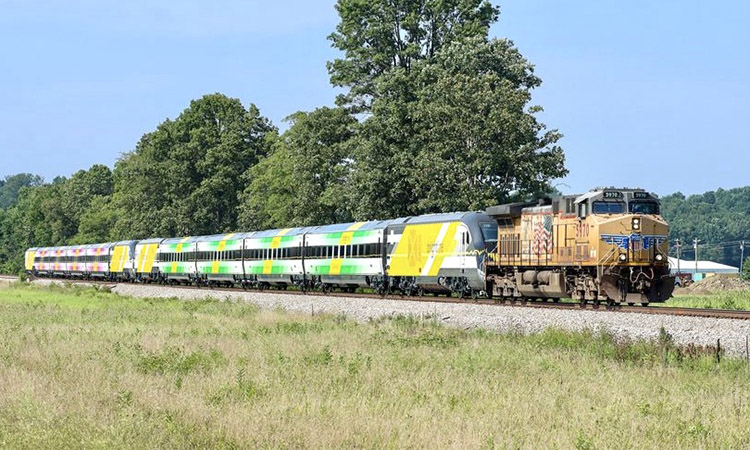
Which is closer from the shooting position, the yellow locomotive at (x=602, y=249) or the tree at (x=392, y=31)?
the yellow locomotive at (x=602, y=249)

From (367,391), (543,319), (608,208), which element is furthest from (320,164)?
(367,391)

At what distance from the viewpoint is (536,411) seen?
14.2m

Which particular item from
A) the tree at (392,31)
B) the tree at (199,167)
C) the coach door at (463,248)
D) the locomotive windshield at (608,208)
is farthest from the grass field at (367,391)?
the tree at (199,167)

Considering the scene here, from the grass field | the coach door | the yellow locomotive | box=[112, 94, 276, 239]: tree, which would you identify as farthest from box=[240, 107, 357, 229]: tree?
the grass field

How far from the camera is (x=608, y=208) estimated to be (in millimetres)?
31031

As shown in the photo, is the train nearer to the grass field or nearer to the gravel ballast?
the gravel ballast

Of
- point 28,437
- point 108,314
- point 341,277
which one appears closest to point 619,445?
point 28,437

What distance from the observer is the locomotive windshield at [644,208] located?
102ft

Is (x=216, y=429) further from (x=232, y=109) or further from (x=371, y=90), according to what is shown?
(x=232, y=109)

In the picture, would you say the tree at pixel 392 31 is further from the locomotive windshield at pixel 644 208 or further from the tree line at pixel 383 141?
the locomotive windshield at pixel 644 208

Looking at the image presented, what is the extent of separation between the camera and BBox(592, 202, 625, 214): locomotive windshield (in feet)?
102

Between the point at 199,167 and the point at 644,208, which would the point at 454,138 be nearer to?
the point at 644,208

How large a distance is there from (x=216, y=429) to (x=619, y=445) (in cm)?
539

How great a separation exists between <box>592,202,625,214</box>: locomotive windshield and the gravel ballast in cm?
390
